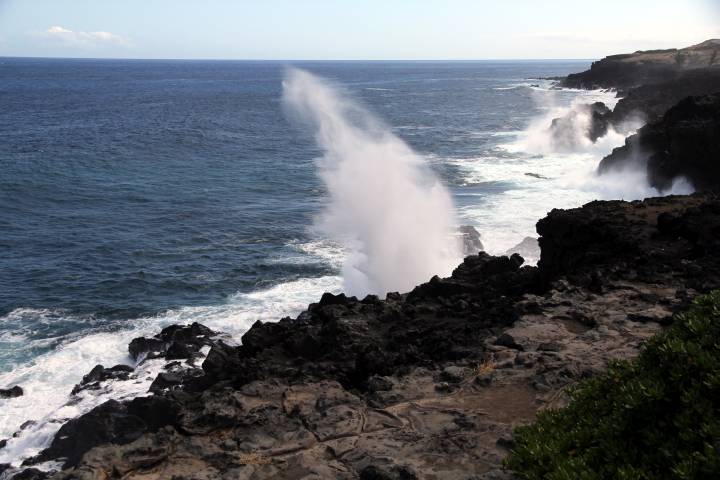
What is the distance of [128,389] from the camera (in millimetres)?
21266

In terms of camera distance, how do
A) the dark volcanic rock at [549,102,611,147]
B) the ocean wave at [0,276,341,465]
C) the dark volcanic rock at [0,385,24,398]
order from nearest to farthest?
1. the ocean wave at [0,276,341,465]
2. the dark volcanic rock at [0,385,24,398]
3. the dark volcanic rock at [549,102,611,147]

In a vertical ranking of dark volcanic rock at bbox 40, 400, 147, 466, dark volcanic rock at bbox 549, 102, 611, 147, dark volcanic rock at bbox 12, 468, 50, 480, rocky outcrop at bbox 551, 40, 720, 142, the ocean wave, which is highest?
rocky outcrop at bbox 551, 40, 720, 142

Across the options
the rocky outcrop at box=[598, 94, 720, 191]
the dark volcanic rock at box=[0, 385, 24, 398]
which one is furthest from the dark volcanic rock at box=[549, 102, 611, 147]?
the dark volcanic rock at box=[0, 385, 24, 398]

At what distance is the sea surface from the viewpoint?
84.1 feet

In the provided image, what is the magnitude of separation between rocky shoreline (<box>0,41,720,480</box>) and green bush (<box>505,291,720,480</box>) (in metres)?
2.14

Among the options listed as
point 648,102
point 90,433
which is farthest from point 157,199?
point 648,102

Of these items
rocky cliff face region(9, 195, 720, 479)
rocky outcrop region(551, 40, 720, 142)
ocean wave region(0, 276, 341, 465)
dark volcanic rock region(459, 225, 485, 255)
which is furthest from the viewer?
rocky outcrop region(551, 40, 720, 142)

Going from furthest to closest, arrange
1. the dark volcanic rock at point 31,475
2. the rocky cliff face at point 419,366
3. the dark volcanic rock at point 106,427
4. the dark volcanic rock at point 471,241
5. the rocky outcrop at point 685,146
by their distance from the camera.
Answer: the rocky outcrop at point 685,146, the dark volcanic rock at point 471,241, the dark volcanic rock at point 106,427, the dark volcanic rock at point 31,475, the rocky cliff face at point 419,366

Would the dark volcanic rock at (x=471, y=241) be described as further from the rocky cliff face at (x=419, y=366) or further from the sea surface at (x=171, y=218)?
the rocky cliff face at (x=419, y=366)

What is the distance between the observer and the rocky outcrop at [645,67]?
102812 mm

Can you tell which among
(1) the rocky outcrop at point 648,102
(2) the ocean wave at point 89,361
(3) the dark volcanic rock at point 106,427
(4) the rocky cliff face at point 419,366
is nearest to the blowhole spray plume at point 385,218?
(2) the ocean wave at point 89,361

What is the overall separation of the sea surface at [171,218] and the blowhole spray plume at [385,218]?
48.5 inches

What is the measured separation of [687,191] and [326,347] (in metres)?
27.3

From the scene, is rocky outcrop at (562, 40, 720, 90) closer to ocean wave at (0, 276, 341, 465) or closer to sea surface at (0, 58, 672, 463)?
sea surface at (0, 58, 672, 463)
